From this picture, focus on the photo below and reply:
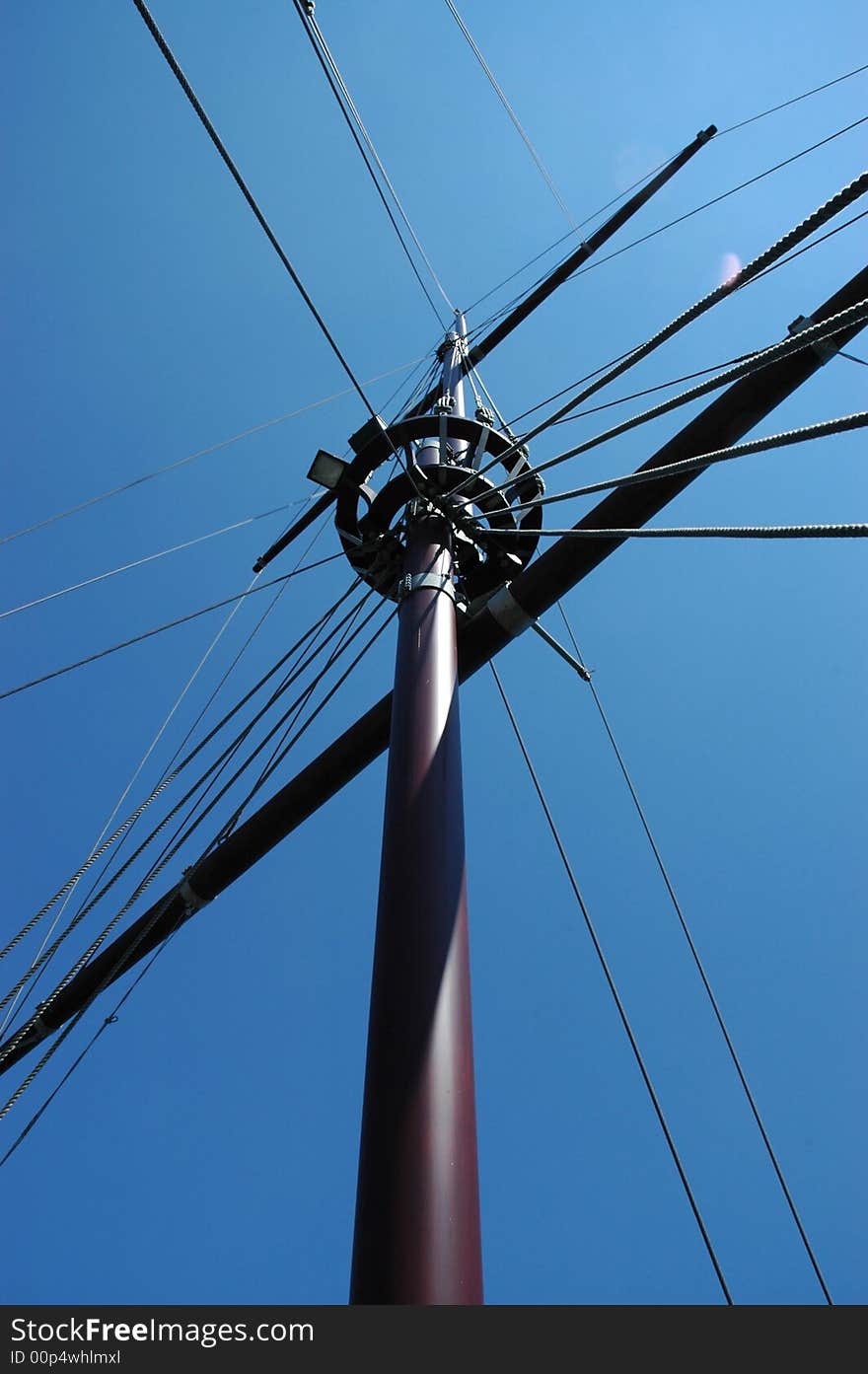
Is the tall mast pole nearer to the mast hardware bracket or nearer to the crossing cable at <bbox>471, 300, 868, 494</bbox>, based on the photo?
the mast hardware bracket

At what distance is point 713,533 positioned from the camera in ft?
14.1

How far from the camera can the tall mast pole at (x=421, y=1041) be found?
8.62ft

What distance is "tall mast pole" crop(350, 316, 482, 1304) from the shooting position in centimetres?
263

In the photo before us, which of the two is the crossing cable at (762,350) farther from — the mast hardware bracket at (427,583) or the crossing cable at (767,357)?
the mast hardware bracket at (427,583)

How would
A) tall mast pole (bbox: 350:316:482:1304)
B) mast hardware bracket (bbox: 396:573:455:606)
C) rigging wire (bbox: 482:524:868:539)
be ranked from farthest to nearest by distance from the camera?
mast hardware bracket (bbox: 396:573:455:606) → rigging wire (bbox: 482:524:868:539) → tall mast pole (bbox: 350:316:482:1304)

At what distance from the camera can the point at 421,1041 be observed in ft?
10.3

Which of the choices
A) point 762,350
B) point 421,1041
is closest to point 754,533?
point 762,350

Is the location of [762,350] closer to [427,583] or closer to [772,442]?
[772,442]

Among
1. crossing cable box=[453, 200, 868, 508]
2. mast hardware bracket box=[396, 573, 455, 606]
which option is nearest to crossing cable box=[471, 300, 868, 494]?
crossing cable box=[453, 200, 868, 508]

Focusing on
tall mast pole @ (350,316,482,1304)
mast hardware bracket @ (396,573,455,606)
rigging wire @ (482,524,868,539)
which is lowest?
tall mast pole @ (350,316,482,1304)

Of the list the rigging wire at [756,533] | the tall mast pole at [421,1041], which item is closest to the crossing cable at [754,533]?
the rigging wire at [756,533]
